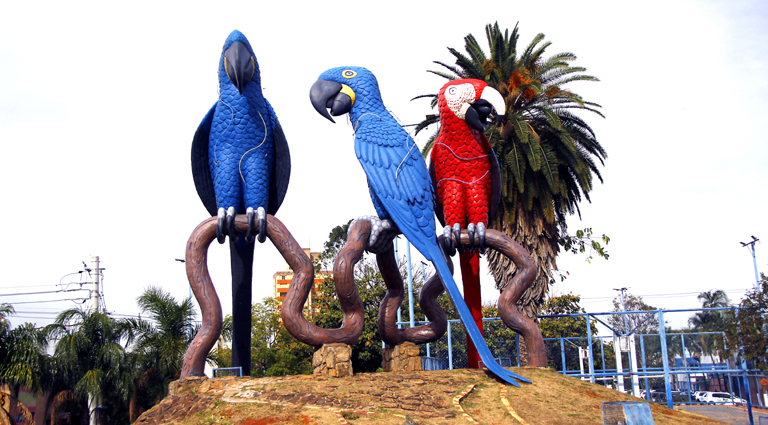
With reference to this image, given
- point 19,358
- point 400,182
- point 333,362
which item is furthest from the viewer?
point 19,358

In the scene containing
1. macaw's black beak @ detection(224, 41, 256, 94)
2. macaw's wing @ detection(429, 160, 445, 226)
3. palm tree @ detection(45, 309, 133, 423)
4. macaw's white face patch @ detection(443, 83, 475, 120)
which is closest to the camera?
macaw's black beak @ detection(224, 41, 256, 94)

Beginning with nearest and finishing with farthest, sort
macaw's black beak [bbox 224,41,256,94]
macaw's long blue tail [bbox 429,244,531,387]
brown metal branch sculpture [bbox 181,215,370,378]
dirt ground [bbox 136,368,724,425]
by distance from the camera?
dirt ground [bbox 136,368,724,425]
macaw's long blue tail [bbox 429,244,531,387]
brown metal branch sculpture [bbox 181,215,370,378]
macaw's black beak [bbox 224,41,256,94]

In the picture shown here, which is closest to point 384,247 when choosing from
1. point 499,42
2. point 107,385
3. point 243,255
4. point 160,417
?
point 243,255

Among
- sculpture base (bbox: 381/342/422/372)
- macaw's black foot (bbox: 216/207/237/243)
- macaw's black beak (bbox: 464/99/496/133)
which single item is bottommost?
sculpture base (bbox: 381/342/422/372)

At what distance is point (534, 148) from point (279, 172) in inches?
316

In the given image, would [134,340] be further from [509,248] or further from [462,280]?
[509,248]

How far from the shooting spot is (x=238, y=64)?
40.6ft

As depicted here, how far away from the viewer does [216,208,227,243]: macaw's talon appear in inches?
473

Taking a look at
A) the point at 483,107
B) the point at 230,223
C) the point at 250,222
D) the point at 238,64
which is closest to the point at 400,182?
the point at 483,107

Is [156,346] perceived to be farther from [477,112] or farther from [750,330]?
[750,330]

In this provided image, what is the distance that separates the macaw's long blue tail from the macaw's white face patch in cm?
320

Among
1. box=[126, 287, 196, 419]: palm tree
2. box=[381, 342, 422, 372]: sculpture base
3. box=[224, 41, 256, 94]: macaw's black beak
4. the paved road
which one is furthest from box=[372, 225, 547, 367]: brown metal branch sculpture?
box=[126, 287, 196, 419]: palm tree

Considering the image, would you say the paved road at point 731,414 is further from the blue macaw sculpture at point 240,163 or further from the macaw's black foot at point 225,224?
the macaw's black foot at point 225,224

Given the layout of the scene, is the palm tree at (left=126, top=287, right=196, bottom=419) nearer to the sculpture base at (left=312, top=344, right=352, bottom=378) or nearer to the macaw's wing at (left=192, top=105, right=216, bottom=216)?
the macaw's wing at (left=192, top=105, right=216, bottom=216)
